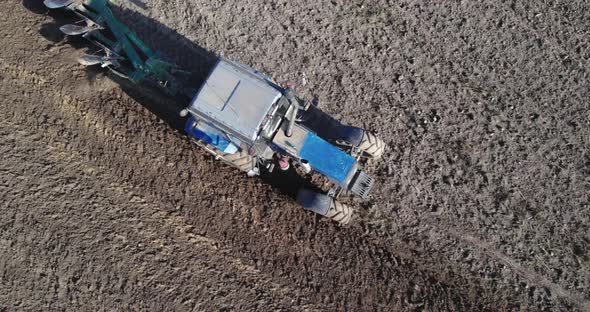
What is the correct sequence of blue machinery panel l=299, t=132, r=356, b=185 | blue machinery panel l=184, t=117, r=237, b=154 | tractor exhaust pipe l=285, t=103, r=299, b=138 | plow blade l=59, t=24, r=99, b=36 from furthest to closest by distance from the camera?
plow blade l=59, t=24, r=99, b=36 < blue machinery panel l=184, t=117, r=237, b=154 < blue machinery panel l=299, t=132, r=356, b=185 < tractor exhaust pipe l=285, t=103, r=299, b=138

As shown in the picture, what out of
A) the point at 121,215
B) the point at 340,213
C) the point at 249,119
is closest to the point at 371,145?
the point at 340,213

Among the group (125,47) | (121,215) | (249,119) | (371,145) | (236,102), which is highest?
(371,145)

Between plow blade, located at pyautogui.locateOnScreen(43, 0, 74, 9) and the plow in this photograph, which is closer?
the plow

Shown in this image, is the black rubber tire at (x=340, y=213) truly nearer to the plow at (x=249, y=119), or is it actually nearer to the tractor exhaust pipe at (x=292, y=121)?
the plow at (x=249, y=119)

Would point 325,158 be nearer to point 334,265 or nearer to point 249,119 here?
point 249,119

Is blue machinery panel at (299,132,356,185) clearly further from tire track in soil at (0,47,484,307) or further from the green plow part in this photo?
the green plow part

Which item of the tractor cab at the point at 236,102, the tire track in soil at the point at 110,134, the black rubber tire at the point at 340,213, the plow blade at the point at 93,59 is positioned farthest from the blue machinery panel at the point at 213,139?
the plow blade at the point at 93,59

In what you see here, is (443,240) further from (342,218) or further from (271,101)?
(271,101)

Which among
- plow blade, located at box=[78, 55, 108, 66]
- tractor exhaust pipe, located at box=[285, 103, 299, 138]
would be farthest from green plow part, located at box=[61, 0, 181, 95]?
tractor exhaust pipe, located at box=[285, 103, 299, 138]
